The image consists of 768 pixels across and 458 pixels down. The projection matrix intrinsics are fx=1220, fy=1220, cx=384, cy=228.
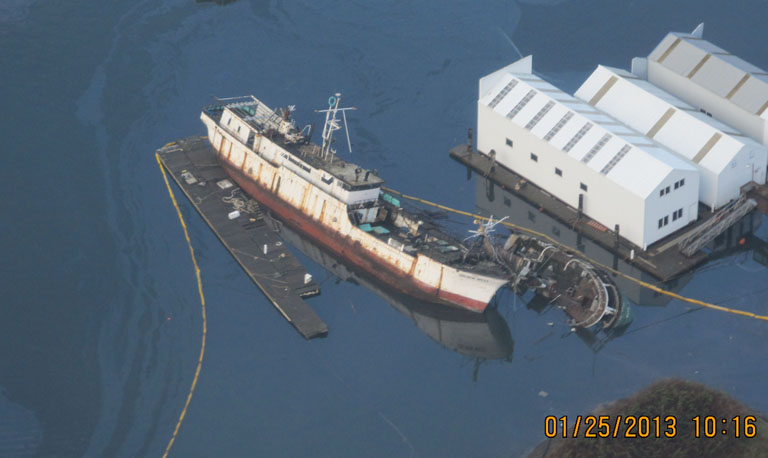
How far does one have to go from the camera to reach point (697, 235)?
11412 centimetres

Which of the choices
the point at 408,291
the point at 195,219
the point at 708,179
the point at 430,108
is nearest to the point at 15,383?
the point at 195,219

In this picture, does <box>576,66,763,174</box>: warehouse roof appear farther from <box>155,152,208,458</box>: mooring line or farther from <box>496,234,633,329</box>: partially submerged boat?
<box>155,152,208,458</box>: mooring line

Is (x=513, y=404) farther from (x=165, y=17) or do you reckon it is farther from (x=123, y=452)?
(x=165, y=17)

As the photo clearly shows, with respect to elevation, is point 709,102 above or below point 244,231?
above

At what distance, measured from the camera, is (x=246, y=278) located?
4466 inches

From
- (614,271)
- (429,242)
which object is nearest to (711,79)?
(614,271)

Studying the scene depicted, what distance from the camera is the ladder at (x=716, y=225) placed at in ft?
371

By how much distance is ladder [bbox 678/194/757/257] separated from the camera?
11294 cm

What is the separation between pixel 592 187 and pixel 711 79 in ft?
64.8

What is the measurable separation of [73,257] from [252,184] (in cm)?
2029

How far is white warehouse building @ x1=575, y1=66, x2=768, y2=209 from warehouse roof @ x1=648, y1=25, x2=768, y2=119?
3.03 meters

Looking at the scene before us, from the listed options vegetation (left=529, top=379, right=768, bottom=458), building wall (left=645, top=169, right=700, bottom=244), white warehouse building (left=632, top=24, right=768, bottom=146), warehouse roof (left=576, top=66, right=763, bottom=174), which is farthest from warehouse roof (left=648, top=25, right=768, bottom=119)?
vegetation (left=529, top=379, right=768, bottom=458)
